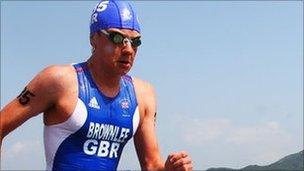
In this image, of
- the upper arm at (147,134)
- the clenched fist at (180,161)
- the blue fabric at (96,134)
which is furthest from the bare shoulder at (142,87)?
the clenched fist at (180,161)

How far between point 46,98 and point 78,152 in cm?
79

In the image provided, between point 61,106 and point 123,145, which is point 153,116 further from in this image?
point 61,106

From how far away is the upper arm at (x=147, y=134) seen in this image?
7938 millimetres

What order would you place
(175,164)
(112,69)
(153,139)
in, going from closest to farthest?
(175,164) → (112,69) → (153,139)

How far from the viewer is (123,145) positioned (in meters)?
7.48

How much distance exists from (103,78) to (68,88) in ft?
1.93

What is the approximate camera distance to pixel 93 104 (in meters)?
7.14

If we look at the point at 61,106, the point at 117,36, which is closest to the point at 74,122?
the point at 61,106

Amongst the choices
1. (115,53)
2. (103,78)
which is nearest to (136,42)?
(115,53)

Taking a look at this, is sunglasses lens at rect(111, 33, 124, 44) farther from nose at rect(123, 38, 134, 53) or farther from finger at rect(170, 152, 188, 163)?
finger at rect(170, 152, 188, 163)

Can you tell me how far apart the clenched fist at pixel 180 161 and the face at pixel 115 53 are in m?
1.28

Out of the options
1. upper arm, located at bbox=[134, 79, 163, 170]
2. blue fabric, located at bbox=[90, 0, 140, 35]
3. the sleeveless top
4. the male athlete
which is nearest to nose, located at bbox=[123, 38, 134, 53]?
the male athlete

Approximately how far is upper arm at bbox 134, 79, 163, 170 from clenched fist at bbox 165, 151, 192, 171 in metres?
1.05

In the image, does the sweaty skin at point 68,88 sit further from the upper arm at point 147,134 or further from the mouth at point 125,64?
the upper arm at point 147,134
